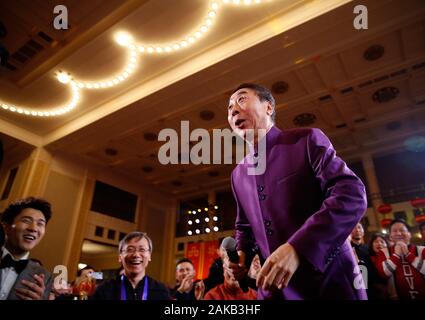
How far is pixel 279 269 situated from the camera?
74 centimetres

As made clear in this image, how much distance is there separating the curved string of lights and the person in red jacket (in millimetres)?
3761

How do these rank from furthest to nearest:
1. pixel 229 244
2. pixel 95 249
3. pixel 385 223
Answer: pixel 95 249 → pixel 385 223 → pixel 229 244

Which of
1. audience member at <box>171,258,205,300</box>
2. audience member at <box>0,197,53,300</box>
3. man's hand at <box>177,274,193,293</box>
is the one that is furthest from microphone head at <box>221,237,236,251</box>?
man's hand at <box>177,274,193,293</box>

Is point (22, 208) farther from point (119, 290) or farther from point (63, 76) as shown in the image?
point (63, 76)

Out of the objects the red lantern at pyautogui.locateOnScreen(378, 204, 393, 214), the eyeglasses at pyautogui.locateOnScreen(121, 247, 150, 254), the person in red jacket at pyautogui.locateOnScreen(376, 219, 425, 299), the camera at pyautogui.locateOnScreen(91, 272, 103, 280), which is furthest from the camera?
the red lantern at pyautogui.locateOnScreen(378, 204, 393, 214)

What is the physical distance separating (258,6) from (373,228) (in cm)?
636

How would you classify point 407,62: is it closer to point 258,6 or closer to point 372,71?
point 372,71

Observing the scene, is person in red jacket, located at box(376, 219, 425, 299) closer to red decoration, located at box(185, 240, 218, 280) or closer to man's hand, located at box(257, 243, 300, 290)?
man's hand, located at box(257, 243, 300, 290)

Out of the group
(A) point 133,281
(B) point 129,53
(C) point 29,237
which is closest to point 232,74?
(B) point 129,53

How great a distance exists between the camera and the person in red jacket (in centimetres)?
273

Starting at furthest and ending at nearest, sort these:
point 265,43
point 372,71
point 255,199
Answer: point 372,71, point 265,43, point 255,199

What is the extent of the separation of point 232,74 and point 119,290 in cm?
431
